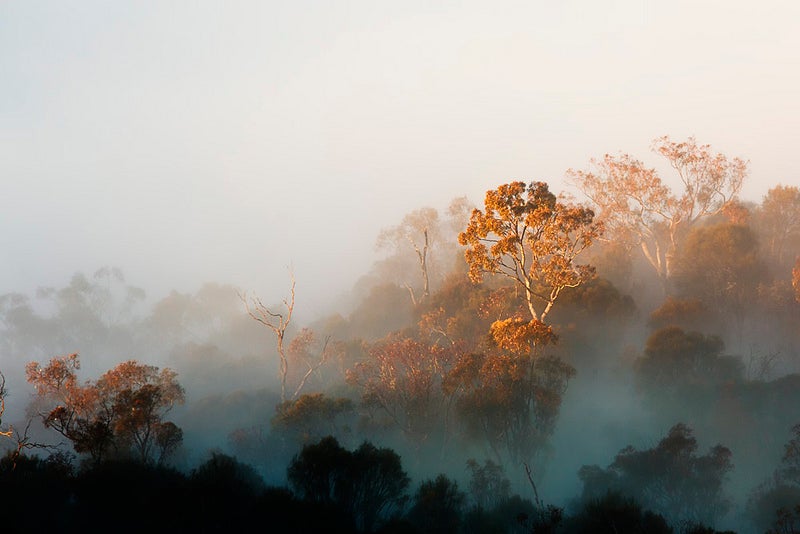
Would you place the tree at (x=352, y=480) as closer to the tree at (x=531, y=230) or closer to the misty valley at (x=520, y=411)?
the misty valley at (x=520, y=411)

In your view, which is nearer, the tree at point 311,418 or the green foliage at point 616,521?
the green foliage at point 616,521

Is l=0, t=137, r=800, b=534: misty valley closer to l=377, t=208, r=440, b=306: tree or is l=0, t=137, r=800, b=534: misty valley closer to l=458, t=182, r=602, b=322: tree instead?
l=458, t=182, r=602, b=322: tree

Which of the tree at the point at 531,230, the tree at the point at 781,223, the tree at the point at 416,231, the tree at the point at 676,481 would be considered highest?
the tree at the point at 416,231

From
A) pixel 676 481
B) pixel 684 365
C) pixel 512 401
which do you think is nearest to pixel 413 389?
pixel 512 401

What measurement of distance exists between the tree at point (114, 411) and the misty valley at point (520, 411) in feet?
0.46

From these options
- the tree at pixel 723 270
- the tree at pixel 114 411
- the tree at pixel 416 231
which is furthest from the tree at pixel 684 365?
the tree at pixel 416 231

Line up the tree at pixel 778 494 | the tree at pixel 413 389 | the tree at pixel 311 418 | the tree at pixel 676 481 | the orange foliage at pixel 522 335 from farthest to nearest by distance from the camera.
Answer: the tree at pixel 311 418, the tree at pixel 413 389, the orange foliage at pixel 522 335, the tree at pixel 676 481, the tree at pixel 778 494

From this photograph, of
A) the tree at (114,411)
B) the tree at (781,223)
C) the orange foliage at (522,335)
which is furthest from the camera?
the tree at (781,223)

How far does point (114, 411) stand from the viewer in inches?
1145

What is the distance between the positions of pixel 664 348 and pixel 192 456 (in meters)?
34.0

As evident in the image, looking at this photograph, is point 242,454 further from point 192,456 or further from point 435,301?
point 435,301

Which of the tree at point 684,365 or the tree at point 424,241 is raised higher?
the tree at point 424,241

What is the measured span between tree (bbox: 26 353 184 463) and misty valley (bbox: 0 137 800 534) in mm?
141

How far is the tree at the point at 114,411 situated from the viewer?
25.2 metres
